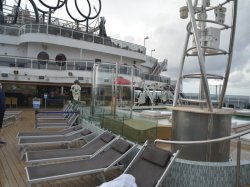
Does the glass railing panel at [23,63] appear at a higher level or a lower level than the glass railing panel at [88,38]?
lower

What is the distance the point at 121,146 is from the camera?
4426mm

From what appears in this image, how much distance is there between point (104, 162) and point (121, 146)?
18.7 inches

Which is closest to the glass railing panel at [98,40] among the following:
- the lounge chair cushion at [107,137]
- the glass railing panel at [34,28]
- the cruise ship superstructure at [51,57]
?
the cruise ship superstructure at [51,57]

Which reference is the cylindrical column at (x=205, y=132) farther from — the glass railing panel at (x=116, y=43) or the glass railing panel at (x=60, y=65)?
the glass railing panel at (x=116, y=43)

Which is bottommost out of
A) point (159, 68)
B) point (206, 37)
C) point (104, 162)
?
point (104, 162)

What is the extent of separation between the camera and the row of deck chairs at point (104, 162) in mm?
3412

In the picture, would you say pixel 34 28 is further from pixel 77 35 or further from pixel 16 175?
pixel 16 175

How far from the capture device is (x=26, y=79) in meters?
15.3

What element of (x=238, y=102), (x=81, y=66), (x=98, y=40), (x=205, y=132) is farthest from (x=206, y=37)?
(x=98, y=40)

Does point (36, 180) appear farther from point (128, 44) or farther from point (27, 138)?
point (128, 44)

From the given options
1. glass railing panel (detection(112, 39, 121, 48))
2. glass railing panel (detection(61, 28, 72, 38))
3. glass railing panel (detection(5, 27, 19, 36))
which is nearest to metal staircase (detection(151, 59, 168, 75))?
glass railing panel (detection(112, 39, 121, 48))

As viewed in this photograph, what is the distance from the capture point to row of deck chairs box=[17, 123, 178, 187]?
11.2 feet

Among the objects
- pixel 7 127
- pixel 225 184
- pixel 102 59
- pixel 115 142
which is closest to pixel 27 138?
pixel 115 142

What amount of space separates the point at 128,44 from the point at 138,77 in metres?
4.35
